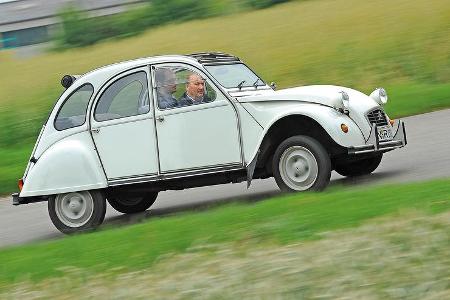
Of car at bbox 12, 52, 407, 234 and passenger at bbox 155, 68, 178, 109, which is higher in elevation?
passenger at bbox 155, 68, 178, 109

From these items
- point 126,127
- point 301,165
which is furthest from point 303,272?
point 126,127

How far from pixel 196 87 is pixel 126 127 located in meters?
0.97

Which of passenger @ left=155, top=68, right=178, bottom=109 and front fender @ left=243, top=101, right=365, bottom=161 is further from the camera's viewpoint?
passenger @ left=155, top=68, right=178, bottom=109

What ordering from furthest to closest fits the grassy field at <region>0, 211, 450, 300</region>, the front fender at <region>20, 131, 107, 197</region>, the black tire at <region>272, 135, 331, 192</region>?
the front fender at <region>20, 131, 107, 197</region> → the black tire at <region>272, 135, 331, 192</region> → the grassy field at <region>0, 211, 450, 300</region>

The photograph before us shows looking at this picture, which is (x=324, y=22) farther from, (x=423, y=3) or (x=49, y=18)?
(x=49, y=18)

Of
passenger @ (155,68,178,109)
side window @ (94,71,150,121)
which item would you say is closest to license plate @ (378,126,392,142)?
passenger @ (155,68,178,109)

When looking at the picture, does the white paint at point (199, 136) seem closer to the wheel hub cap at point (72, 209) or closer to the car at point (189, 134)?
the car at point (189, 134)

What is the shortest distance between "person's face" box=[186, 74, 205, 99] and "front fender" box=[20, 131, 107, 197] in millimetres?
1389

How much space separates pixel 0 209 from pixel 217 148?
205 inches

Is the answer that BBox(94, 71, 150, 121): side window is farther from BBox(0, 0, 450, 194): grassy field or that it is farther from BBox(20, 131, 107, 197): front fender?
BBox(0, 0, 450, 194): grassy field

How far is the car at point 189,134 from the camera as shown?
12109 millimetres

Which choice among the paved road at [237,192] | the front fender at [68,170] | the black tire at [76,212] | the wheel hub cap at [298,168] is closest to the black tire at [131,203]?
the paved road at [237,192]

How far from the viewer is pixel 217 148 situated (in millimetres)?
12352

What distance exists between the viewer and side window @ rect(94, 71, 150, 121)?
41.9 feet
